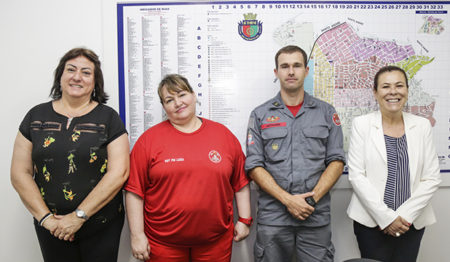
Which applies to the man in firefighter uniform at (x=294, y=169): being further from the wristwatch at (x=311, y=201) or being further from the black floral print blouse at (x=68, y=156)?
the black floral print blouse at (x=68, y=156)

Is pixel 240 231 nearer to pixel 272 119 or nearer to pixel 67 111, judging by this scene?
pixel 272 119

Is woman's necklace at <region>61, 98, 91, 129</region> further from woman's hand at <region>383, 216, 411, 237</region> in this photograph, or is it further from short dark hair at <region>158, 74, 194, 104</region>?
woman's hand at <region>383, 216, 411, 237</region>

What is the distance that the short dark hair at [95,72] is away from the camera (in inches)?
59.7

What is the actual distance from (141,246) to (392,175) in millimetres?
1464

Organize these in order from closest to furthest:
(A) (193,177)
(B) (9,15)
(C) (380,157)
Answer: (A) (193,177) < (C) (380,157) < (B) (9,15)

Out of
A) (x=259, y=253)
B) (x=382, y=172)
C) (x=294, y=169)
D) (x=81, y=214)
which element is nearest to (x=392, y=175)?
(x=382, y=172)

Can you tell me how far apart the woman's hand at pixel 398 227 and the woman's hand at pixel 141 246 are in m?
1.34

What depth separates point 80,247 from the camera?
4.89 feet

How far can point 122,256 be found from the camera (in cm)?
201

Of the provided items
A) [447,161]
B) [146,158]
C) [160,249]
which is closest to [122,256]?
[160,249]

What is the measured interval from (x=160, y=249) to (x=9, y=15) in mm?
1943

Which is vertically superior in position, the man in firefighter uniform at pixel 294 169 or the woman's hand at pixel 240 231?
the man in firefighter uniform at pixel 294 169

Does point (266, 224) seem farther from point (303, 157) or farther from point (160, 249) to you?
point (160, 249)

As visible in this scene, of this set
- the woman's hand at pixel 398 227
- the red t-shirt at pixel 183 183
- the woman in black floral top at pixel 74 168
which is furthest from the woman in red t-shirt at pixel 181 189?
the woman's hand at pixel 398 227
